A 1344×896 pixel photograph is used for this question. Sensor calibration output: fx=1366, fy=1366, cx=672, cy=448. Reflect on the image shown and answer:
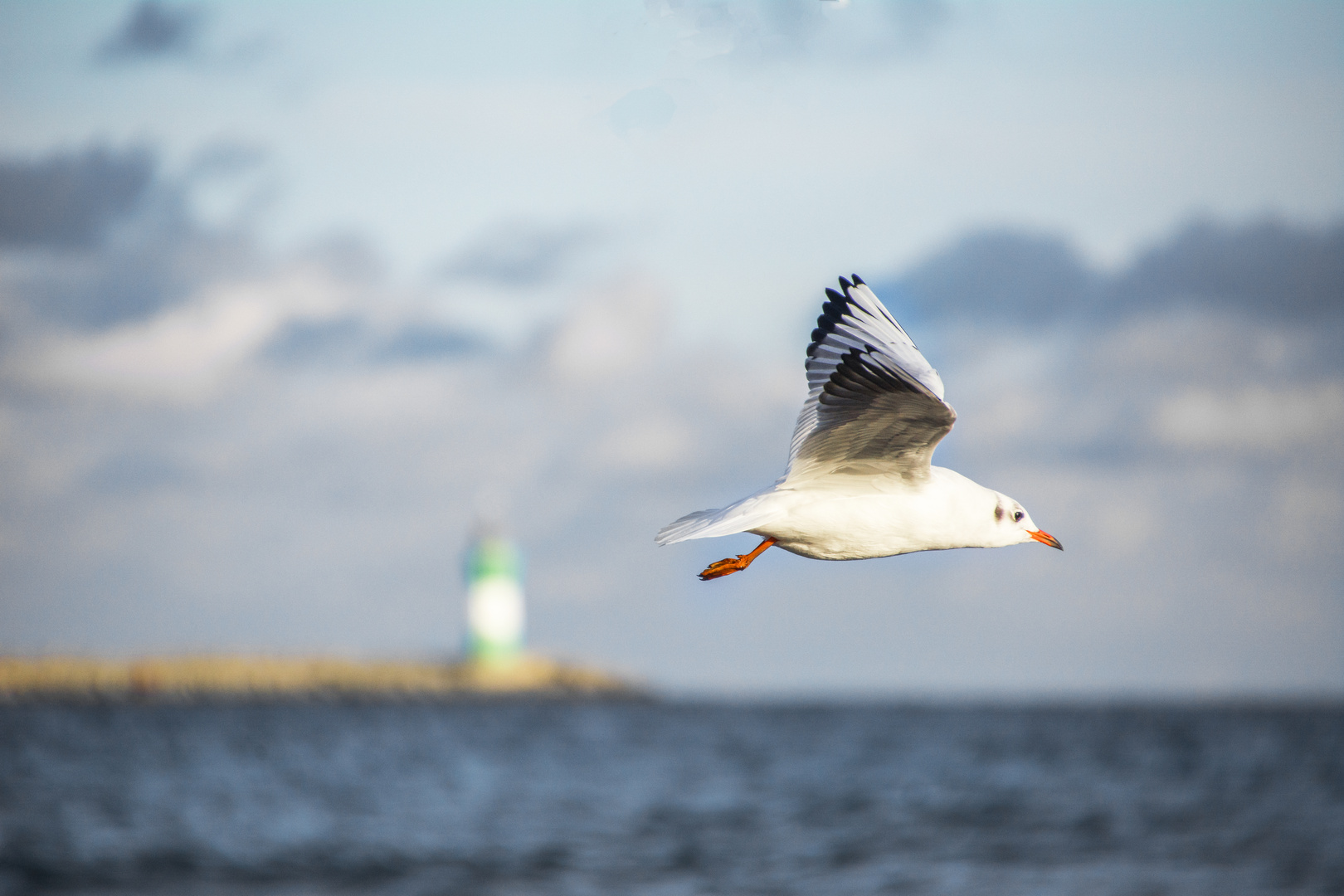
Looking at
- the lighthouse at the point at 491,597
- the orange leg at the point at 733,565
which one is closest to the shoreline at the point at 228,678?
the lighthouse at the point at 491,597

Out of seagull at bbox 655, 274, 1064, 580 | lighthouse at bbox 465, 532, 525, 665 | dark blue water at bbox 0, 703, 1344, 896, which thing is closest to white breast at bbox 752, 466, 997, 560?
seagull at bbox 655, 274, 1064, 580

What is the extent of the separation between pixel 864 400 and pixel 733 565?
1106 mm

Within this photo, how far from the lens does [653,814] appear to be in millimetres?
45188

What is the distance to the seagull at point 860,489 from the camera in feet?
19.6

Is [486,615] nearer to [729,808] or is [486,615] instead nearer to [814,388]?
[729,808]

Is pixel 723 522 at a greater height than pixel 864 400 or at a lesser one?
lesser

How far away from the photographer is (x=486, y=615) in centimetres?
9662

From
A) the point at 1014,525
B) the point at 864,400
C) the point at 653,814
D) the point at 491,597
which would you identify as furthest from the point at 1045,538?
the point at 491,597

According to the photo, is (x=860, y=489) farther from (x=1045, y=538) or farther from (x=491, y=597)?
(x=491, y=597)

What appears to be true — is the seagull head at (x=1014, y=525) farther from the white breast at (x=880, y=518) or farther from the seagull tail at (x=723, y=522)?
the seagull tail at (x=723, y=522)

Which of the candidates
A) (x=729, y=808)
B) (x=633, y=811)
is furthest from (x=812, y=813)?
(x=633, y=811)

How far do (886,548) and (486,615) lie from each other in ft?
303

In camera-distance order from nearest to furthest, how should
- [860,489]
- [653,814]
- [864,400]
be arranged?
[864,400] < [860,489] < [653,814]

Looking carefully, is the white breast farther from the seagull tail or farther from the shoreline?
the shoreline
